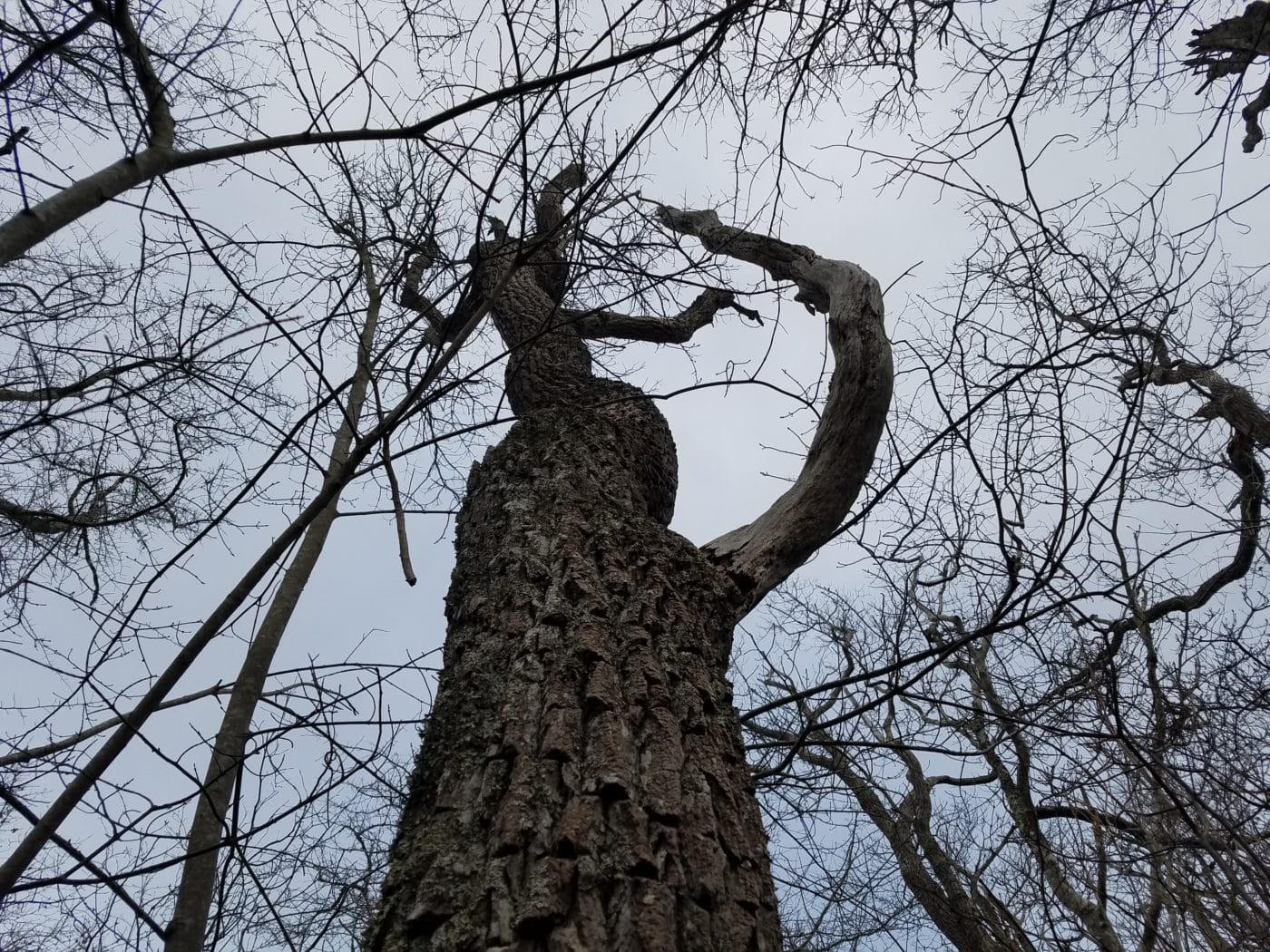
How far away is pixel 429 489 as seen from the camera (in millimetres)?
3445

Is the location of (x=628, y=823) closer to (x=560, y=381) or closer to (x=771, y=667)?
(x=560, y=381)

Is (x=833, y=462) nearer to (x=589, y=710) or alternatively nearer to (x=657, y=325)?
(x=589, y=710)

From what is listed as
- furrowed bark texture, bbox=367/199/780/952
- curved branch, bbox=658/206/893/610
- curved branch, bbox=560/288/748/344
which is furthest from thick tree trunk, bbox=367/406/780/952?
curved branch, bbox=560/288/748/344

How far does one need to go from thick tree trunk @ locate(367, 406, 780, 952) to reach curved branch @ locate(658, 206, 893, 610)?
17cm

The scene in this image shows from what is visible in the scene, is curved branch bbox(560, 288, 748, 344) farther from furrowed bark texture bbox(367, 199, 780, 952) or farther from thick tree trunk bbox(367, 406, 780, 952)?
thick tree trunk bbox(367, 406, 780, 952)

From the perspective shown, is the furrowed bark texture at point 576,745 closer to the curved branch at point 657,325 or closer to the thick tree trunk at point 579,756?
the thick tree trunk at point 579,756

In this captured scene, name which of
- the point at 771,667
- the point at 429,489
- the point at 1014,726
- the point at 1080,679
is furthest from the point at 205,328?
the point at 771,667

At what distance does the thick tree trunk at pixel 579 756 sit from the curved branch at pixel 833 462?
0.17 m

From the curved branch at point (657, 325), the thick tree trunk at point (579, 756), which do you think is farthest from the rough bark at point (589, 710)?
the curved branch at point (657, 325)

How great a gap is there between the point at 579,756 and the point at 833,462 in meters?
1.36

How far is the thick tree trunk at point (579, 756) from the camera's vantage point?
1087mm

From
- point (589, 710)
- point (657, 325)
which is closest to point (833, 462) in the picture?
point (589, 710)

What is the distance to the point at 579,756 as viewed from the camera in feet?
4.32

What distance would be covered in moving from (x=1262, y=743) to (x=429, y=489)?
10.4ft
